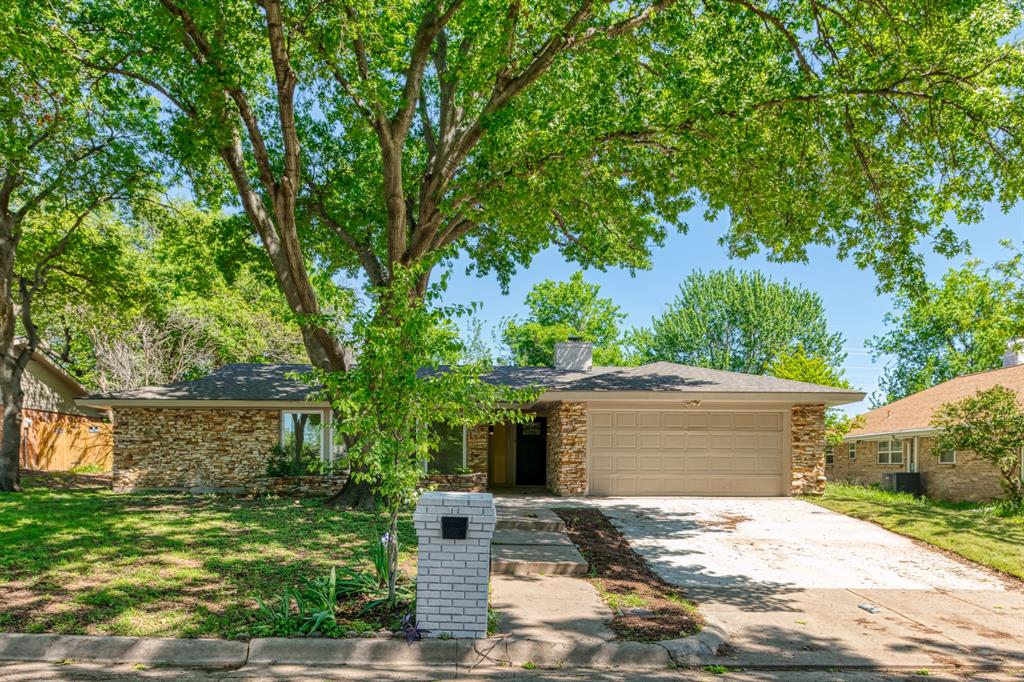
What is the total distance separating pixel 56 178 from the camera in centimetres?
1428

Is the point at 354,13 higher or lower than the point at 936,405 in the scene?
higher

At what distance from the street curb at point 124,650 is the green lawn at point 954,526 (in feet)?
29.6

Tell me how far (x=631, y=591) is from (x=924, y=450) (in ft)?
55.9

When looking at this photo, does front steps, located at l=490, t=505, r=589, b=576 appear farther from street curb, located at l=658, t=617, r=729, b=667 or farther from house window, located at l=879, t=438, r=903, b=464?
house window, located at l=879, t=438, r=903, b=464

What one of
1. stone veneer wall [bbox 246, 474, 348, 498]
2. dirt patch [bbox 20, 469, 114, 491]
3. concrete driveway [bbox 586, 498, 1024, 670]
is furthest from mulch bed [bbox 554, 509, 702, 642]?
dirt patch [bbox 20, 469, 114, 491]

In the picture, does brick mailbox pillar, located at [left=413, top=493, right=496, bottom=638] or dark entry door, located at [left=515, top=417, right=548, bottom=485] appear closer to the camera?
brick mailbox pillar, located at [left=413, top=493, right=496, bottom=638]

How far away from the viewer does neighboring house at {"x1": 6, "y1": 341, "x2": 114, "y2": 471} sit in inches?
914

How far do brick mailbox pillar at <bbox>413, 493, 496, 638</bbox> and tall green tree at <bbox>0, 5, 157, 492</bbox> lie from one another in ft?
29.1

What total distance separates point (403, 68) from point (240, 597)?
7.72 metres

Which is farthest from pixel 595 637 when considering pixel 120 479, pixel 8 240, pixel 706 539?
pixel 8 240

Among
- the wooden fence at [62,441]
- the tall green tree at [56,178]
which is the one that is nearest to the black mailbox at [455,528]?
the tall green tree at [56,178]

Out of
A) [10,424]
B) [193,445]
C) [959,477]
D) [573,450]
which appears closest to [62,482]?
[10,424]

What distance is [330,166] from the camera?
14281 millimetres

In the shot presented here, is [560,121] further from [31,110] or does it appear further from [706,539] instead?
[31,110]
